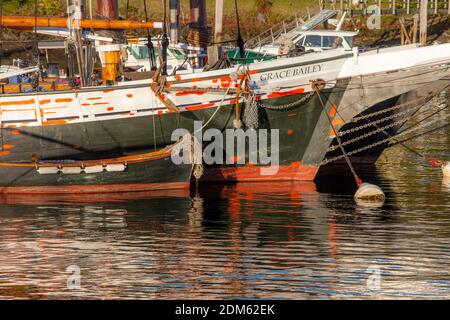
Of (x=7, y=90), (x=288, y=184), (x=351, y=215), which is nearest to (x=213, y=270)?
(x=351, y=215)

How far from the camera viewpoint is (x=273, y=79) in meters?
28.6

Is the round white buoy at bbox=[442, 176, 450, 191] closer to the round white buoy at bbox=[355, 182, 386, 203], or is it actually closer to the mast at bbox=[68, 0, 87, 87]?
the round white buoy at bbox=[355, 182, 386, 203]

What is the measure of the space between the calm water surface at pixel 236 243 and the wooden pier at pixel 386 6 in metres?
34.3

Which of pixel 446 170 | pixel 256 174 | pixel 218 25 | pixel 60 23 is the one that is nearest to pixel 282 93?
pixel 256 174

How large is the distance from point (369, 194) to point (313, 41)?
58.0ft

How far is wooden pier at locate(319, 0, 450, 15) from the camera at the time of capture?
63047mm

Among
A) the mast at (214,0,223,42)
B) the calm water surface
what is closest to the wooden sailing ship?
the calm water surface

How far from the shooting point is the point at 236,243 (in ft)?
72.2

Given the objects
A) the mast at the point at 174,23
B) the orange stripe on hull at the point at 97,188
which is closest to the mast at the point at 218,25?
the mast at the point at 174,23

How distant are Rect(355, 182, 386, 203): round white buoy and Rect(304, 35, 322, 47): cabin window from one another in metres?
16.7
